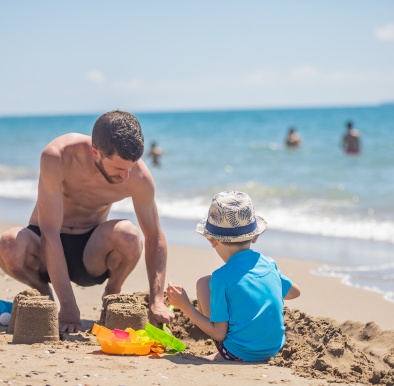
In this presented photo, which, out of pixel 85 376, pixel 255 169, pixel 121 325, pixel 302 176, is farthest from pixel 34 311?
pixel 255 169

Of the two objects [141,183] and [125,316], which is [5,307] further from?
[141,183]

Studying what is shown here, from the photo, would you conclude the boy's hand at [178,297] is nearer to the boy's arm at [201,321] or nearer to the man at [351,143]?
the boy's arm at [201,321]

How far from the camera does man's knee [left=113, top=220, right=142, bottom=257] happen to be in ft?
16.1

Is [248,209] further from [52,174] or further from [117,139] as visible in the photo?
[52,174]

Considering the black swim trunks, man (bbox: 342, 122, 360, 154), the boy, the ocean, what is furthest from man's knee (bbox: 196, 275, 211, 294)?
man (bbox: 342, 122, 360, 154)

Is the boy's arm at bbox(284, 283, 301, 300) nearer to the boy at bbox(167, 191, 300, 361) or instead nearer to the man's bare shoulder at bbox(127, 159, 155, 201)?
the boy at bbox(167, 191, 300, 361)

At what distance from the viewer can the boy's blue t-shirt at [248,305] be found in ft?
12.3

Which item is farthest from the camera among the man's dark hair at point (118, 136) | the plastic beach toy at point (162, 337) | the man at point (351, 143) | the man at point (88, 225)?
the man at point (351, 143)

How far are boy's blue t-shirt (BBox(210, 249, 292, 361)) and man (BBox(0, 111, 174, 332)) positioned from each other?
33.0 inches

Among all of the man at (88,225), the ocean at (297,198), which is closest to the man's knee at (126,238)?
the man at (88,225)

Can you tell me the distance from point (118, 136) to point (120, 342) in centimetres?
116

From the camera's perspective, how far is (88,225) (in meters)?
5.15

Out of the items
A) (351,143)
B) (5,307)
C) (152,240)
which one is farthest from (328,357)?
(351,143)

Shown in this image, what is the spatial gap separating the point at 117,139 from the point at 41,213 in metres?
0.76
